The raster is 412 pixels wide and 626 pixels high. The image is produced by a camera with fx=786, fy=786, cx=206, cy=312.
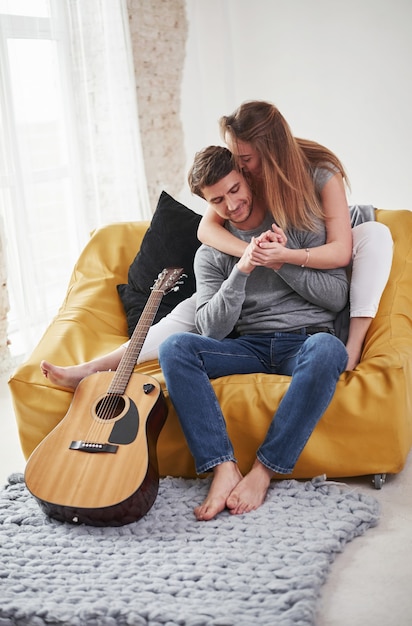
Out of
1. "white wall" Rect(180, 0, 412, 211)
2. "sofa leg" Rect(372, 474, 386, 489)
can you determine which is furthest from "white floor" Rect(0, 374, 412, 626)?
"white wall" Rect(180, 0, 412, 211)

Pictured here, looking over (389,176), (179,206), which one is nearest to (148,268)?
(179,206)

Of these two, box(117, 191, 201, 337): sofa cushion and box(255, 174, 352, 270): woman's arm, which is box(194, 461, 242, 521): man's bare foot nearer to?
box(255, 174, 352, 270): woman's arm

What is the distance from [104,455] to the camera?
7.20 ft

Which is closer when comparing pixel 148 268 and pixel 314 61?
pixel 148 268

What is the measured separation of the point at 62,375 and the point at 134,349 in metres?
0.24

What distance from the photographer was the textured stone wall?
15.1ft

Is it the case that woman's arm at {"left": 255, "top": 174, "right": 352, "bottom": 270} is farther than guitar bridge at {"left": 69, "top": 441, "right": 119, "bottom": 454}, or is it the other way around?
woman's arm at {"left": 255, "top": 174, "right": 352, "bottom": 270}

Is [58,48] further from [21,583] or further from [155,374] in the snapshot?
[21,583]

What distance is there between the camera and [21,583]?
1.93 m

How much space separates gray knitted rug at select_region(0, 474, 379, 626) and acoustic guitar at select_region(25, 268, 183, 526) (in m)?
0.09

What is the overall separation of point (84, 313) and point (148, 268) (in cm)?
30

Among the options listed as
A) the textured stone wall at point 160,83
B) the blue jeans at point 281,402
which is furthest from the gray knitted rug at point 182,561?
the textured stone wall at point 160,83

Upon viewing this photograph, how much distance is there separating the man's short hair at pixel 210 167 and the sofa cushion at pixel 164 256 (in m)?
0.54

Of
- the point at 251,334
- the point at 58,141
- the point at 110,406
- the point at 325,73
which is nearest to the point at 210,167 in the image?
the point at 251,334
